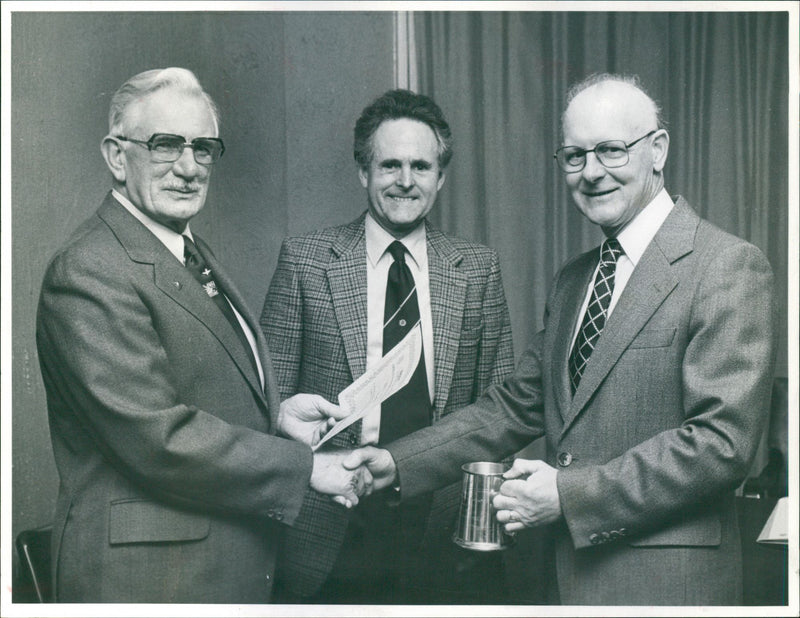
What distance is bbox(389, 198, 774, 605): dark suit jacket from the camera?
1908 mm

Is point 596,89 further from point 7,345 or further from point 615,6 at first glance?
point 7,345

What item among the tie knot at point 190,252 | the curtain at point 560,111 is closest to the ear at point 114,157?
the tie knot at point 190,252

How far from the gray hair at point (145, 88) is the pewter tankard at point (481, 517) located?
1.31m

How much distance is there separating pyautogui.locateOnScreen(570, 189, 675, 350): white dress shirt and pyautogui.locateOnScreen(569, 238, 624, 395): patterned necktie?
0.02 meters

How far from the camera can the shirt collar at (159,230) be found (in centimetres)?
206

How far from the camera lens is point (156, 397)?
1.94 meters

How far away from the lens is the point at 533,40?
99.7 inches

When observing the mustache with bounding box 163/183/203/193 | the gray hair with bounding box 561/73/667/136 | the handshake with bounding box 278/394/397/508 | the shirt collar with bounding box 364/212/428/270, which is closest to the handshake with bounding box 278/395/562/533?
the handshake with bounding box 278/394/397/508

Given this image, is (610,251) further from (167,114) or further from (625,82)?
(167,114)

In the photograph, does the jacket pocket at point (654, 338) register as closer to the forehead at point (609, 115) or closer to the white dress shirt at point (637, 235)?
the white dress shirt at point (637, 235)

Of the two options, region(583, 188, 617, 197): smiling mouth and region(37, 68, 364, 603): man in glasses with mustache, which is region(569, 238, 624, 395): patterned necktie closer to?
region(583, 188, 617, 197): smiling mouth

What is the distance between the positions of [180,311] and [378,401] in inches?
26.7

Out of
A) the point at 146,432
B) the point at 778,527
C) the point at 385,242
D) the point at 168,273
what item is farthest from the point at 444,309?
the point at 778,527

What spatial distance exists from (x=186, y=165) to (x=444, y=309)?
0.91 m
